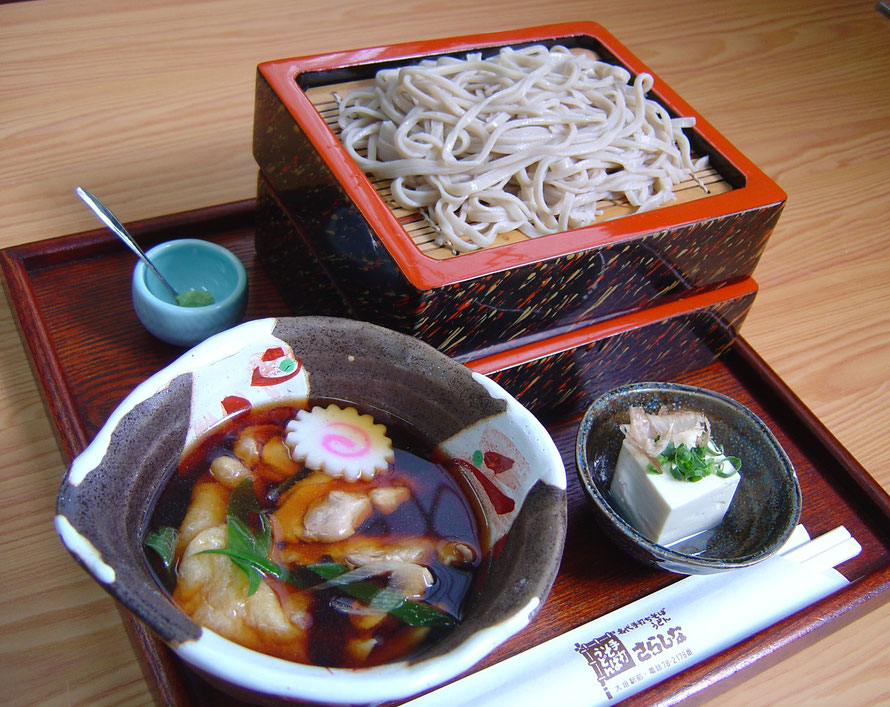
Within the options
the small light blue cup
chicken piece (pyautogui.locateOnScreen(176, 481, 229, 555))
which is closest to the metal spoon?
the small light blue cup

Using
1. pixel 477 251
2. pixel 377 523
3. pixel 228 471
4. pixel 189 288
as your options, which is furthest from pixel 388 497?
pixel 189 288

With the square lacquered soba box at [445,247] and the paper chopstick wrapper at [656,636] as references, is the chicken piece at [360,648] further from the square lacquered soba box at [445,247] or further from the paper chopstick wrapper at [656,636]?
the square lacquered soba box at [445,247]

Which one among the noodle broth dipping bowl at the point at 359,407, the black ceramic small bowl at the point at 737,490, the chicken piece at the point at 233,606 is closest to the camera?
the noodle broth dipping bowl at the point at 359,407

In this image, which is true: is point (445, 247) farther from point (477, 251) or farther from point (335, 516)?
point (335, 516)

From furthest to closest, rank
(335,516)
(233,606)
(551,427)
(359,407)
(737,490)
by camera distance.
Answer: (551,427)
(737,490)
(359,407)
(335,516)
(233,606)

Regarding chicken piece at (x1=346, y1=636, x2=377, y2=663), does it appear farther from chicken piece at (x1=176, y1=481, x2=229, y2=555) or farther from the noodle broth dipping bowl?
chicken piece at (x1=176, y1=481, x2=229, y2=555)

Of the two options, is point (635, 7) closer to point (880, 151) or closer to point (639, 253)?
point (880, 151)

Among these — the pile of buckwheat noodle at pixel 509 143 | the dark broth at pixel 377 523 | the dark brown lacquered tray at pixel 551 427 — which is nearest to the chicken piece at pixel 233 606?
the dark broth at pixel 377 523
